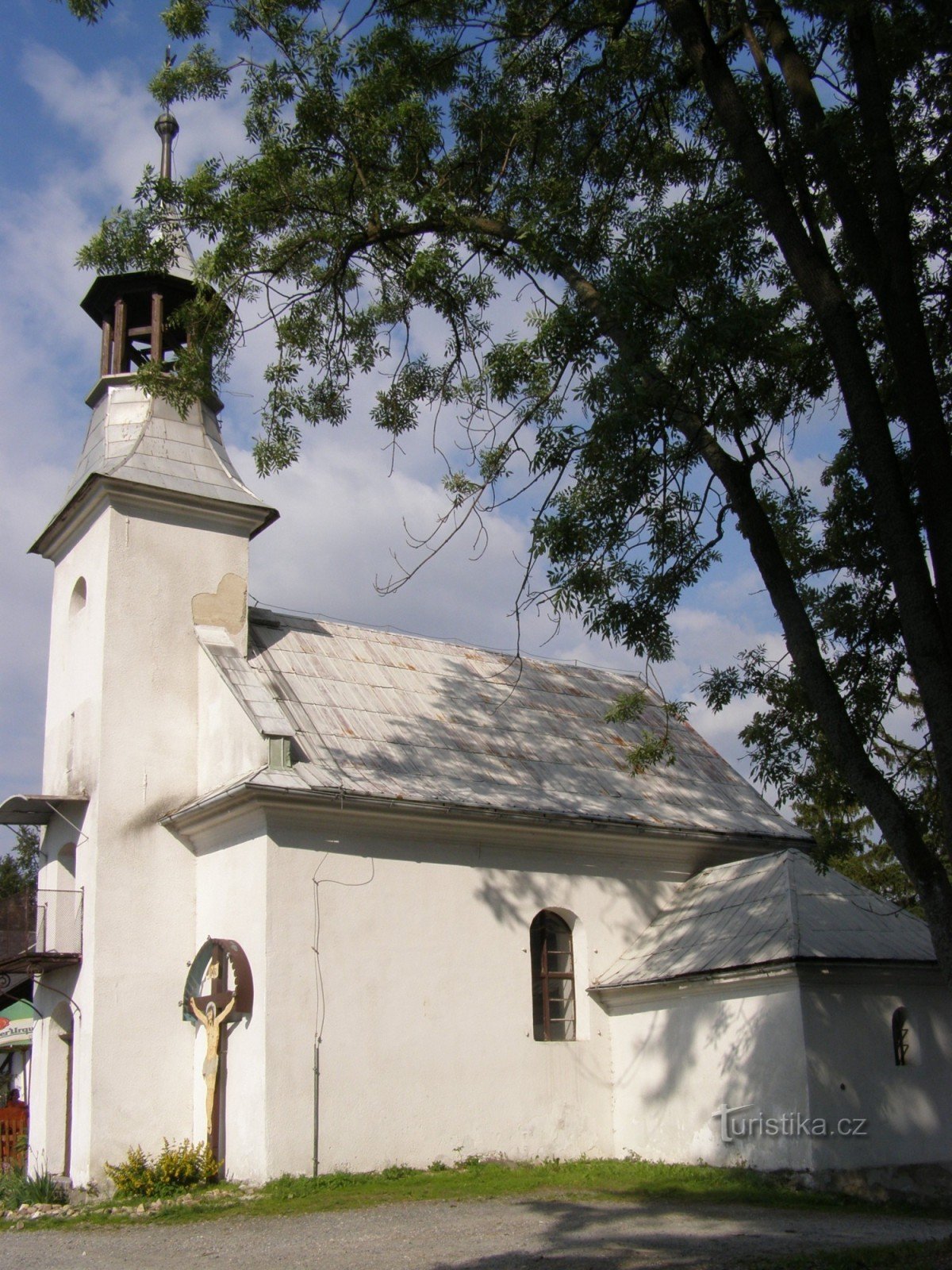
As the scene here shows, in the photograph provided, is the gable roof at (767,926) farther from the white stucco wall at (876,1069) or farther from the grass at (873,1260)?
the grass at (873,1260)

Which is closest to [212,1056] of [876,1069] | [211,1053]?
[211,1053]

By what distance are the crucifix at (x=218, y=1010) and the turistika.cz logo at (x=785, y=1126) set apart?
5.97 m

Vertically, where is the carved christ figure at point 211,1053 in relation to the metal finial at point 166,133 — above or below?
below

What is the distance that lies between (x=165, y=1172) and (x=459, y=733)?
7397mm

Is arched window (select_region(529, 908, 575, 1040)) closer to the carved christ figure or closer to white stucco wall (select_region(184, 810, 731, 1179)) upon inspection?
white stucco wall (select_region(184, 810, 731, 1179))

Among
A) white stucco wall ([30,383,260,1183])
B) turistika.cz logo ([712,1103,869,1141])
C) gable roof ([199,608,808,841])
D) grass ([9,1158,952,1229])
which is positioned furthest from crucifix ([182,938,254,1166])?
turistika.cz logo ([712,1103,869,1141])

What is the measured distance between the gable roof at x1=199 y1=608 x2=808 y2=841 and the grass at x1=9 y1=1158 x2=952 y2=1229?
14.7ft

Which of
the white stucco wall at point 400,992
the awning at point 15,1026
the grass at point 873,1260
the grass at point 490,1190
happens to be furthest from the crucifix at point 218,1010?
the awning at point 15,1026

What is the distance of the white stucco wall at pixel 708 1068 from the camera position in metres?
14.0

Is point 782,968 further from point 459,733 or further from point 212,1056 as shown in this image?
point 212,1056

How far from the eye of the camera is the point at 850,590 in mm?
11109

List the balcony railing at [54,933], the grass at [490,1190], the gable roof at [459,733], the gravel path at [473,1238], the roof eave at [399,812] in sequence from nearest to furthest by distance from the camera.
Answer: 1. the gravel path at [473,1238]
2. the grass at [490,1190]
3. the roof eave at [399,812]
4. the balcony railing at [54,933]
5. the gable roof at [459,733]

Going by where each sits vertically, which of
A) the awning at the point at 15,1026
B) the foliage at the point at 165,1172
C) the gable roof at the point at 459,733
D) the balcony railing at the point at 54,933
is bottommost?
the foliage at the point at 165,1172

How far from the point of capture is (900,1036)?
14617 mm
